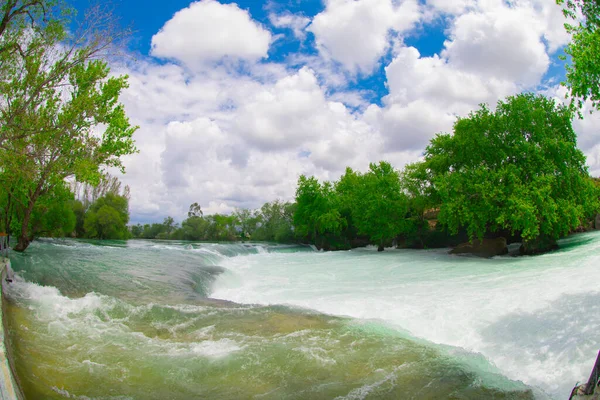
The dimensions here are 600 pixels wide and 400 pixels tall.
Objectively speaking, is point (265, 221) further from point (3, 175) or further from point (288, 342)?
point (288, 342)

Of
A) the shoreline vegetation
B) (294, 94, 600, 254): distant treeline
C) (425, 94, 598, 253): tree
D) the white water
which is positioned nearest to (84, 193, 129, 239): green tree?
the shoreline vegetation

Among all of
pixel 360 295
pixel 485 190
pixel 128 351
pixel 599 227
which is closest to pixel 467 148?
pixel 485 190

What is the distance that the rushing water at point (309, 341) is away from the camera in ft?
16.7

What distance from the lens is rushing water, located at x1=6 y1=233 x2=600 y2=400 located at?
5.09 m

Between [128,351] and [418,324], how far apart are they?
5.91 meters

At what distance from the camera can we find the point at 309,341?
6.83m

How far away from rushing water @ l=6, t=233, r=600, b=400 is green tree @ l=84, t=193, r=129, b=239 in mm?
46069

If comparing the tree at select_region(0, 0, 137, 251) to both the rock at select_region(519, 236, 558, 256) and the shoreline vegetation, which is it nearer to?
the shoreline vegetation

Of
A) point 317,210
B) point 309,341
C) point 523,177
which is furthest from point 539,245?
point 317,210

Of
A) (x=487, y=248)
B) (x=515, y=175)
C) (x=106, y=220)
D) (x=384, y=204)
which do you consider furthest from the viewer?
(x=106, y=220)

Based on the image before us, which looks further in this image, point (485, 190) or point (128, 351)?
point (485, 190)

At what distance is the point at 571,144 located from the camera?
901 inches

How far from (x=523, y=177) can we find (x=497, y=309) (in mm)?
17940

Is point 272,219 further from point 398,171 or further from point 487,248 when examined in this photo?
point 487,248
